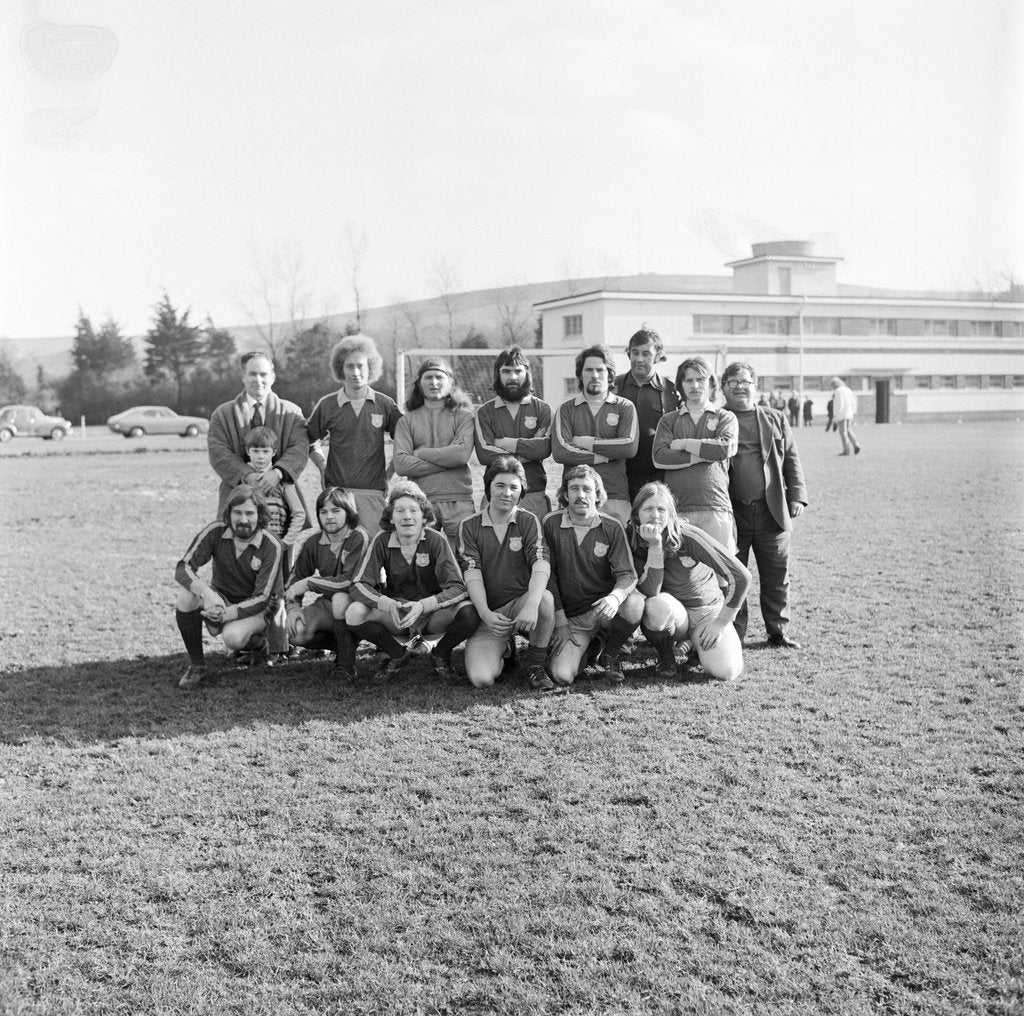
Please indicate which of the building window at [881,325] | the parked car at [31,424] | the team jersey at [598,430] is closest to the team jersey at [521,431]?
the team jersey at [598,430]

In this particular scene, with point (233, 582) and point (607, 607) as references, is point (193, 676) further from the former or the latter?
point (607, 607)

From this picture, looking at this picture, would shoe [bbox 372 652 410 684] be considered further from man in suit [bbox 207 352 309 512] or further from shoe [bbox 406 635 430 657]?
man in suit [bbox 207 352 309 512]

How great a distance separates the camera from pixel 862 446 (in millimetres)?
23281

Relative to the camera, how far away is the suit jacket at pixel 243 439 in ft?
18.2

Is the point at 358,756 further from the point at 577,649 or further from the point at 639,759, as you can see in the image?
the point at 577,649

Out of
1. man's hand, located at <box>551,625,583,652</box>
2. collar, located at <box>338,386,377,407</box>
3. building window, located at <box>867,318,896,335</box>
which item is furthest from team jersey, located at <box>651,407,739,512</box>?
building window, located at <box>867,318,896,335</box>

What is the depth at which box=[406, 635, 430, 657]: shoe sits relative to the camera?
5.38 metres

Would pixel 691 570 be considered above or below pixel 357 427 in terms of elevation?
below

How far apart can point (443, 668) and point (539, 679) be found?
0.58m

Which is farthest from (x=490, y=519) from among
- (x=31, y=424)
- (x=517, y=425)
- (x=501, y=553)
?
Answer: (x=31, y=424)

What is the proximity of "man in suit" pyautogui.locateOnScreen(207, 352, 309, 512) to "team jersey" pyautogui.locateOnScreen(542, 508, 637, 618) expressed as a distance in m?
1.50

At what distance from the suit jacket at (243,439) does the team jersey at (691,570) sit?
192cm

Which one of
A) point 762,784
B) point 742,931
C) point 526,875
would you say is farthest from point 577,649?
point 742,931

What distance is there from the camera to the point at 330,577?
5.36 meters
